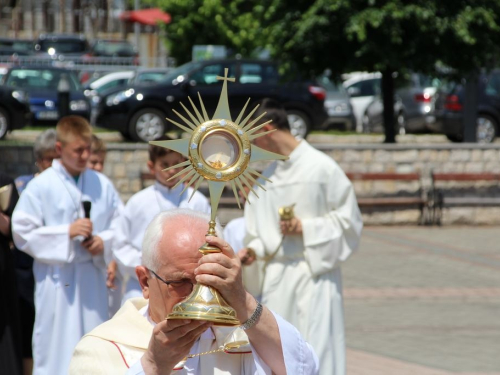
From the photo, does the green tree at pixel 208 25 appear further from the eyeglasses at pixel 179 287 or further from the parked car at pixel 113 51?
the eyeglasses at pixel 179 287

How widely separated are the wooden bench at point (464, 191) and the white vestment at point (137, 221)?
31.4 ft

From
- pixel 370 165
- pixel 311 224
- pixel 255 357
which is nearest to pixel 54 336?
pixel 311 224

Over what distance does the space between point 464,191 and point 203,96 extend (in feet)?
21.5

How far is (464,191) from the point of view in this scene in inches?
650

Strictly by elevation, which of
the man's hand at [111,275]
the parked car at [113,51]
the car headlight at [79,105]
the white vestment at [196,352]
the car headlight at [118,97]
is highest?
the parked car at [113,51]

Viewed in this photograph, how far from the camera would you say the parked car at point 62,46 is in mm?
39500

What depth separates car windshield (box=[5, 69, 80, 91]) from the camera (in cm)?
2484

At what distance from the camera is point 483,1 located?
1750cm

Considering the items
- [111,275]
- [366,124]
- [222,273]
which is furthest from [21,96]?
[222,273]

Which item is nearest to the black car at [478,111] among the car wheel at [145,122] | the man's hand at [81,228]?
the car wheel at [145,122]

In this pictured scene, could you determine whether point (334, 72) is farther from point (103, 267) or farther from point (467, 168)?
point (103, 267)

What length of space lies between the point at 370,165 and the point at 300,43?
2.67 meters

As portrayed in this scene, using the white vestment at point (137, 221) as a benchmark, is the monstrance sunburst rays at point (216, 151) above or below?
above

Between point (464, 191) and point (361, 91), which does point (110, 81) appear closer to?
point (361, 91)
